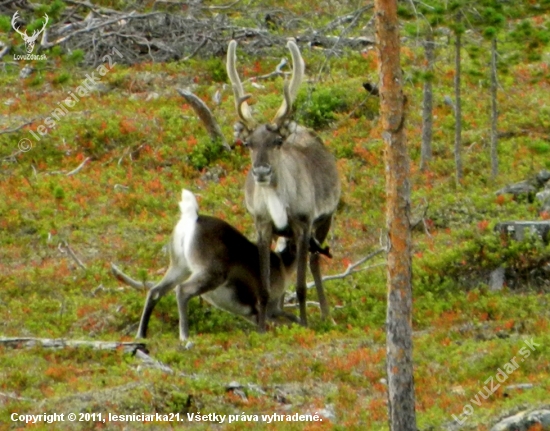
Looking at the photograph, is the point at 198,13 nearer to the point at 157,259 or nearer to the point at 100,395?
the point at 157,259

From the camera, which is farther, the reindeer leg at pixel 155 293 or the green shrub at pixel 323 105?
the green shrub at pixel 323 105

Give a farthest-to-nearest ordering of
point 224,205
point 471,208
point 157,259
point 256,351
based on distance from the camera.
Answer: point 224,205, point 471,208, point 157,259, point 256,351

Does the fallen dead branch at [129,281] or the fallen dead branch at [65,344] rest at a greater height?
the fallen dead branch at [65,344]

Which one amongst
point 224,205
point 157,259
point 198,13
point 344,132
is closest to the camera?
point 157,259

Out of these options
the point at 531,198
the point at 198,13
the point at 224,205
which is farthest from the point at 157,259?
the point at 198,13

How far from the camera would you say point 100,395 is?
9.88 m

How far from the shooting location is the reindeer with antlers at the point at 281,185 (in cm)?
1280

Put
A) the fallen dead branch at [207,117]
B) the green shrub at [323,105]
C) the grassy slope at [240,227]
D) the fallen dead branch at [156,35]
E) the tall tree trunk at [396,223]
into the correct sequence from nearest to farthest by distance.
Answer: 1. the tall tree trunk at [396,223]
2. the grassy slope at [240,227]
3. the fallen dead branch at [207,117]
4. the green shrub at [323,105]
5. the fallen dead branch at [156,35]

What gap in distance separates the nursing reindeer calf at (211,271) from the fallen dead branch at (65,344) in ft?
3.42

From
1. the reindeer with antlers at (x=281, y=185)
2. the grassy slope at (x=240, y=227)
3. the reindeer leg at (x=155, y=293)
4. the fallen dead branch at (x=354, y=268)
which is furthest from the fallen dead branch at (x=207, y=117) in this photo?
the reindeer leg at (x=155, y=293)

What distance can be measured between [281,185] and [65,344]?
10.3 ft

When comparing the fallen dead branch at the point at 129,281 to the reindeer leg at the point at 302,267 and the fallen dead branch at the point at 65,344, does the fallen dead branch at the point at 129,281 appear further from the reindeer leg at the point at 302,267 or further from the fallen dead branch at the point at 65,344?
the fallen dead branch at the point at 65,344

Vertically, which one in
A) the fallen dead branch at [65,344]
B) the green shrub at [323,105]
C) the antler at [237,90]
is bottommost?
the green shrub at [323,105]

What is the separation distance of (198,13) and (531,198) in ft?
43.2
